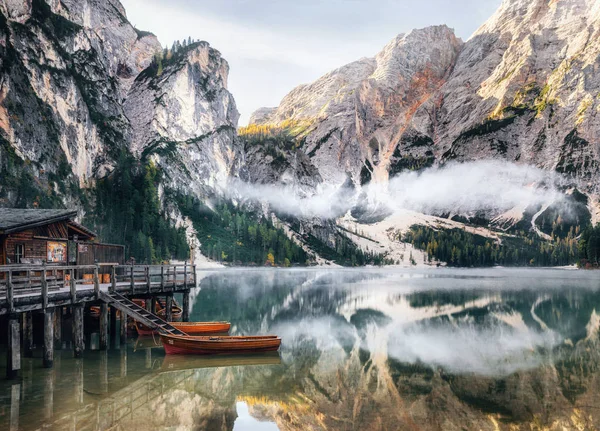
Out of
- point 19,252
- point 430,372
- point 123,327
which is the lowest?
point 430,372

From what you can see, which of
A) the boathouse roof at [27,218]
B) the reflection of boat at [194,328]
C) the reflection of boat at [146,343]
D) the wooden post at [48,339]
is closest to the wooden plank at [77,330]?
the wooden post at [48,339]

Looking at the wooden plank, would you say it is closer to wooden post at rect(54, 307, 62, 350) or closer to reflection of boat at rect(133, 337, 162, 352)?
reflection of boat at rect(133, 337, 162, 352)

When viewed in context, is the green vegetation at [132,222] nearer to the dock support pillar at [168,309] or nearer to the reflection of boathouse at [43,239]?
the reflection of boathouse at [43,239]

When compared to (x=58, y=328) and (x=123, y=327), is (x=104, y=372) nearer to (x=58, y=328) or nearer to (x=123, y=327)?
(x=123, y=327)

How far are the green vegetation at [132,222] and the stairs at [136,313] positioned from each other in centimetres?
12259

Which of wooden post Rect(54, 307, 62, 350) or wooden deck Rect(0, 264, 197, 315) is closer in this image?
wooden deck Rect(0, 264, 197, 315)

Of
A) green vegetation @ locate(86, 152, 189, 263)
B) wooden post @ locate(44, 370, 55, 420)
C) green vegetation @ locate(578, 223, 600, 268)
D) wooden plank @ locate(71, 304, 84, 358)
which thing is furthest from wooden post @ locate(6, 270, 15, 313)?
green vegetation @ locate(578, 223, 600, 268)

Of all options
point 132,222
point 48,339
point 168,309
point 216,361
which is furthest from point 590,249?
point 48,339

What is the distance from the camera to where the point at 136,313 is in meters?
32.1

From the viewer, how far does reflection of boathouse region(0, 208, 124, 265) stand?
3169 centimetres

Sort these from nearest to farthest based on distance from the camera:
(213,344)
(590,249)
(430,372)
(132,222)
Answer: (430,372) → (213,344) → (590,249) → (132,222)

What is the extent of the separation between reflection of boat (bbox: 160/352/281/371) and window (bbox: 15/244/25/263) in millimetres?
12242

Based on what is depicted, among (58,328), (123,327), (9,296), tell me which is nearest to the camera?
(9,296)

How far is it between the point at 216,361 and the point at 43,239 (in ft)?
51.9
